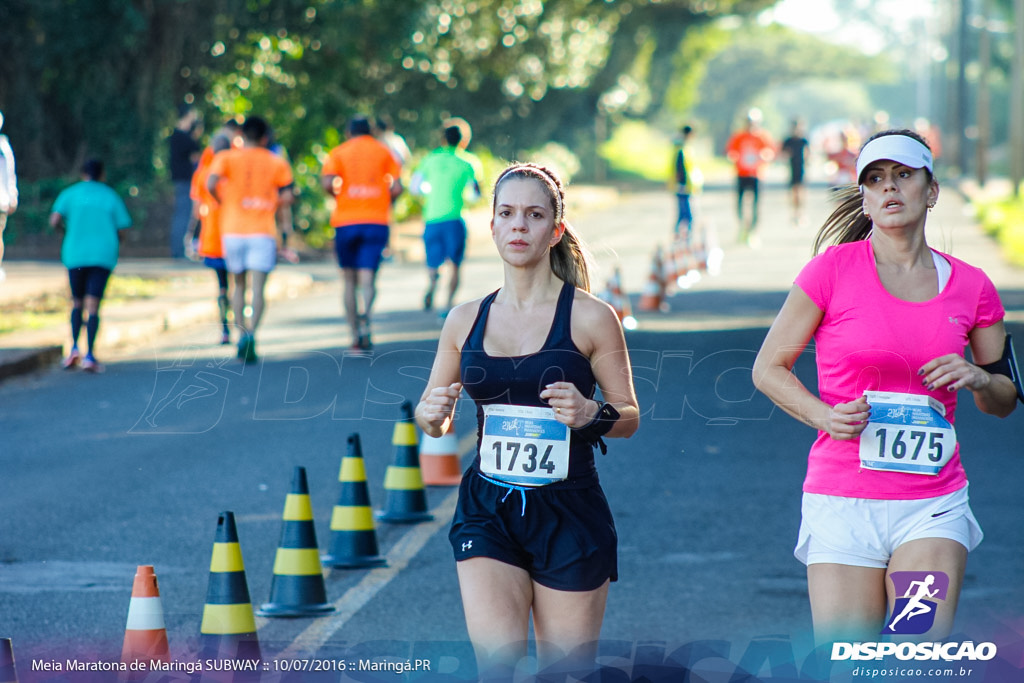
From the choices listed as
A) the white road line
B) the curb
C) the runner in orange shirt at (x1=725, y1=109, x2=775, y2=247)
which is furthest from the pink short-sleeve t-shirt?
the runner in orange shirt at (x1=725, y1=109, x2=775, y2=247)

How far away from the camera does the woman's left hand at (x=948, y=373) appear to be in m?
4.09

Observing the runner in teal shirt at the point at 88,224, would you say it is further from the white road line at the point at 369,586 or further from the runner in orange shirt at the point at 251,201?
the white road line at the point at 369,586

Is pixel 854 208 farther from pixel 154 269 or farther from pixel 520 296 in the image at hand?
pixel 154 269

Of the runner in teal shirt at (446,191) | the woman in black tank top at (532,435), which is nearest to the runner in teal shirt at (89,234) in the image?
the runner in teal shirt at (446,191)

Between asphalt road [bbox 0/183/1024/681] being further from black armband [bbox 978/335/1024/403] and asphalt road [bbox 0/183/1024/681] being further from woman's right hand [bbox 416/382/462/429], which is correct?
woman's right hand [bbox 416/382/462/429]

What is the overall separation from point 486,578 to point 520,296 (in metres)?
0.81

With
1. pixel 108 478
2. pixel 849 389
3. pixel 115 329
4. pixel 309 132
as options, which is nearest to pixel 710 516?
pixel 108 478

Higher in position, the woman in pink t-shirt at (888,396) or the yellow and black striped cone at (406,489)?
the woman in pink t-shirt at (888,396)

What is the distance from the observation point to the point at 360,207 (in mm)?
13891

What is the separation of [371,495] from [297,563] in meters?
2.43

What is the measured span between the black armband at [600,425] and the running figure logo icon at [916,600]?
876mm

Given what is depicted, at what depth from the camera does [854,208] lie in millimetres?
4875

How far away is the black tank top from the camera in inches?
166

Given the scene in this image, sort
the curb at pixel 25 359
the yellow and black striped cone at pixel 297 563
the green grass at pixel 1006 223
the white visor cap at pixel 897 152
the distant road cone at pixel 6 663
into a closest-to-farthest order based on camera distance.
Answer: the distant road cone at pixel 6 663 < the white visor cap at pixel 897 152 < the yellow and black striped cone at pixel 297 563 < the curb at pixel 25 359 < the green grass at pixel 1006 223
